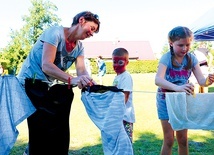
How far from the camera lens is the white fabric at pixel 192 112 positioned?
253 centimetres

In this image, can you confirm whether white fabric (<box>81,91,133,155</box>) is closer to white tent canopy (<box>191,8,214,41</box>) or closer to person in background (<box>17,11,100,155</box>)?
person in background (<box>17,11,100,155</box>)

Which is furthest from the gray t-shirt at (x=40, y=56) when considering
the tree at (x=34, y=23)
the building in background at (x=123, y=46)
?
the building in background at (x=123, y=46)

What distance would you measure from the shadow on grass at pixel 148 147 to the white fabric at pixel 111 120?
→ 1771mm

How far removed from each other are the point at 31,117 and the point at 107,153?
0.74 meters

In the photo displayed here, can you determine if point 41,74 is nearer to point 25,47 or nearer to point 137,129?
point 137,129

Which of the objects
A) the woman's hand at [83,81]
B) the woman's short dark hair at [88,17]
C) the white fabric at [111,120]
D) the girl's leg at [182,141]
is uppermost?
the woman's short dark hair at [88,17]

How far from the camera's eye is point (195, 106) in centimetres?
258

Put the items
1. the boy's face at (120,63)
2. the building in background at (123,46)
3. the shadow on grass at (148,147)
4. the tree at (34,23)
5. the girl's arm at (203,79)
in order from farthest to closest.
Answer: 1. the building in background at (123,46)
2. the tree at (34,23)
3. the shadow on grass at (148,147)
4. the boy's face at (120,63)
5. the girl's arm at (203,79)

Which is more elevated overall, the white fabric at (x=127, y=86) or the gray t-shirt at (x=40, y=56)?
the gray t-shirt at (x=40, y=56)

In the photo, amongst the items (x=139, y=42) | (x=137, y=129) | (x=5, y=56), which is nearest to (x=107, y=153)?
(x=137, y=129)

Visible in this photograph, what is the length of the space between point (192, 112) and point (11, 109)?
5.29ft

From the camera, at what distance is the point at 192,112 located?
2.59m

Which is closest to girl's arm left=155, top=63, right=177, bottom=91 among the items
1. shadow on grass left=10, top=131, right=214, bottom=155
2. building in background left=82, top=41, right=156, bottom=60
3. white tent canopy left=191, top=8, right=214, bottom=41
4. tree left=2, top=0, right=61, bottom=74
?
shadow on grass left=10, top=131, right=214, bottom=155

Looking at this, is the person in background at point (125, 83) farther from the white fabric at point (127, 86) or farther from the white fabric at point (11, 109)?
the white fabric at point (11, 109)
